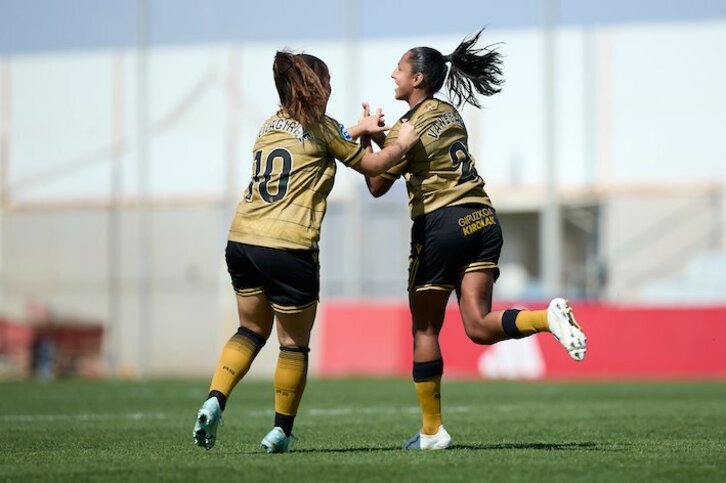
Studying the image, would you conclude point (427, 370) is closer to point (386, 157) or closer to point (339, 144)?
point (386, 157)

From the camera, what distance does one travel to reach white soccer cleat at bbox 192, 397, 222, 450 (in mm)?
5902

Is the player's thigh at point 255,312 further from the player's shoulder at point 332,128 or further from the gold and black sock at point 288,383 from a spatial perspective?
the player's shoulder at point 332,128

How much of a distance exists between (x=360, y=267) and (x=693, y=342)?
751 centimetres

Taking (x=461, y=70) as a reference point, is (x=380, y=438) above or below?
below

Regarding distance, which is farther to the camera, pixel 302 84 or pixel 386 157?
pixel 386 157

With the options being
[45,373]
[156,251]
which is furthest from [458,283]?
[156,251]

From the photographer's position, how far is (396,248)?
24.1 meters

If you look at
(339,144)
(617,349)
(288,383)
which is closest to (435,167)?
(339,144)

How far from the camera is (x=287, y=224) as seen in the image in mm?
6203

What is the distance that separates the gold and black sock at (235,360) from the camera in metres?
6.29

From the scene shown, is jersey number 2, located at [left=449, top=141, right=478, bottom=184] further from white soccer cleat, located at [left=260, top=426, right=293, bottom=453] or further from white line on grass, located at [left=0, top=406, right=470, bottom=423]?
white line on grass, located at [left=0, top=406, right=470, bottom=423]

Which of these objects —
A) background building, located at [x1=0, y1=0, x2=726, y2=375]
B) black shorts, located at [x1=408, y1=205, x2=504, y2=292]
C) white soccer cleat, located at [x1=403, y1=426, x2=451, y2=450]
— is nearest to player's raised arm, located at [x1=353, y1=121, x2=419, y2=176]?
black shorts, located at [x1=408, y1=205, x2=504, y2=292]

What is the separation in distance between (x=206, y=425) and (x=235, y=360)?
0.53m

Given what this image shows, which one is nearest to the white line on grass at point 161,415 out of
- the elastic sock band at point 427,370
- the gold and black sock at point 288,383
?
the elastic sock band at point 427,370
